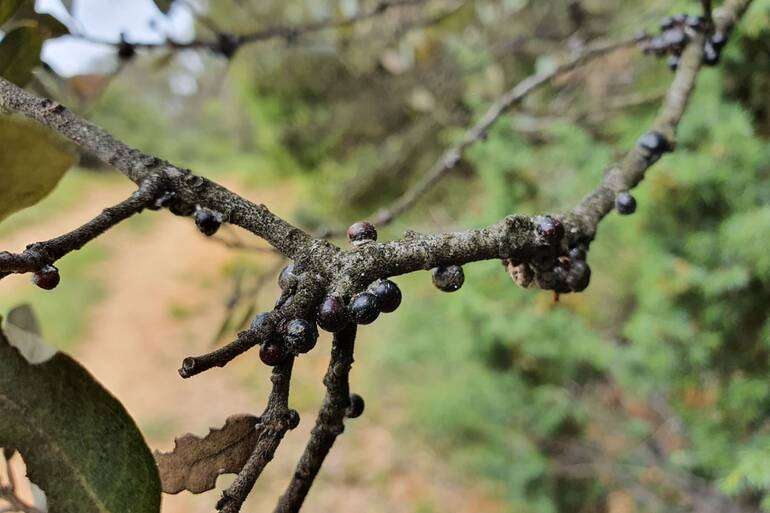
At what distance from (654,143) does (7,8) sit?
0.58 metres

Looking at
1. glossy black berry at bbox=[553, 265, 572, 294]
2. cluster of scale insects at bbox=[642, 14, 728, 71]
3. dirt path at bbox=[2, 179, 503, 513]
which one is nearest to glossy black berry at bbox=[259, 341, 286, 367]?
glossy black berry at bbox=[553, 265, 572, 294]

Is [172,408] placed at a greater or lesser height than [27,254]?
greater

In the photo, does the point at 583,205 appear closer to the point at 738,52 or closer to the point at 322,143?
the point at 738,52

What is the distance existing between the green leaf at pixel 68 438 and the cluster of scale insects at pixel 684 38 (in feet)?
2.46

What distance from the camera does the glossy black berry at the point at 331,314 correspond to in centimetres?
34

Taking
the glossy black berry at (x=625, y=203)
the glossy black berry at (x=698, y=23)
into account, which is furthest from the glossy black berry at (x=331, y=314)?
the glossy black berry at (x=698, y=23)

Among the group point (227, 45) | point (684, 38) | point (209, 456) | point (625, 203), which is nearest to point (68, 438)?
point (209, 456)

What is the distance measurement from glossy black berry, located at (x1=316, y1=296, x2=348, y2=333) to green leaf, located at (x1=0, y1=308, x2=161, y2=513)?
151 mm

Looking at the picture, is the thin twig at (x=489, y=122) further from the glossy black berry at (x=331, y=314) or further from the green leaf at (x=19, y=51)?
the glossy black berry at (x=331, y=314)

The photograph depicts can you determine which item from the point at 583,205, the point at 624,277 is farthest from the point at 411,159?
the point at 583,205

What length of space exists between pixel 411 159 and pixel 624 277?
235cm

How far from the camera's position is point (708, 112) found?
140 centimetres

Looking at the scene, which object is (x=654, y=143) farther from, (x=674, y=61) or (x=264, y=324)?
(x=264, y=324)

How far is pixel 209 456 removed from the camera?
392mm
